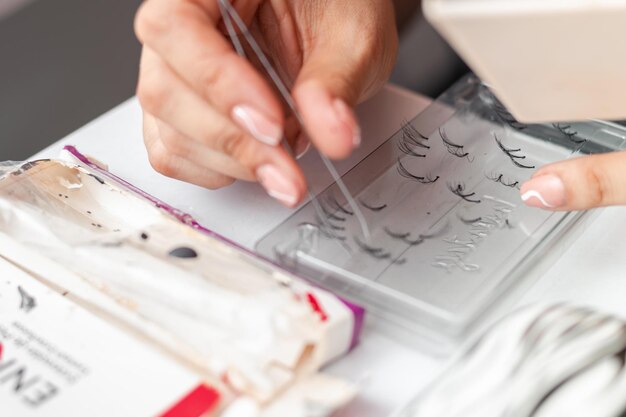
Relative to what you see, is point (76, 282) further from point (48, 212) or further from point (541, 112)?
point (541, 112)

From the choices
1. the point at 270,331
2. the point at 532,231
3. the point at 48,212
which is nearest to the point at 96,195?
the point at 48,212

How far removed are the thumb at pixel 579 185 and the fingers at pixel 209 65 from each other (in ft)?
0.61

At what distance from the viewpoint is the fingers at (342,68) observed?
0.49 m

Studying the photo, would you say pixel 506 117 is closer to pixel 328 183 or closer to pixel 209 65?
pixel 328 183

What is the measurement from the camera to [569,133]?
623 millimetres

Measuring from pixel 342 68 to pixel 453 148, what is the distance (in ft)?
0.39

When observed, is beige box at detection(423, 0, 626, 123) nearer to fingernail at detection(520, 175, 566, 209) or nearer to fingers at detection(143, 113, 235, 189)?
fingernail at detection(520, 175, 566, 209)

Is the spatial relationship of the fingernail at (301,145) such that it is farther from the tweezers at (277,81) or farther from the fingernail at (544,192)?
the fingernail at (544,192)

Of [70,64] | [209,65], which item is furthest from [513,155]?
[70,64]

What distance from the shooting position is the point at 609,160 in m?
0.55

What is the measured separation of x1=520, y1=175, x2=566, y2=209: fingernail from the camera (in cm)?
52

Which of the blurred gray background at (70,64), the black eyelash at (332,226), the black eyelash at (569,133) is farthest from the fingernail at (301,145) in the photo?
the blurred gray background at (70,64)

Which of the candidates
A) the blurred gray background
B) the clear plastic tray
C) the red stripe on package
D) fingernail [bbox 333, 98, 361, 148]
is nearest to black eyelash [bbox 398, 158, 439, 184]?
the clear plastic tray

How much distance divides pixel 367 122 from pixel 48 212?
0.29 m
